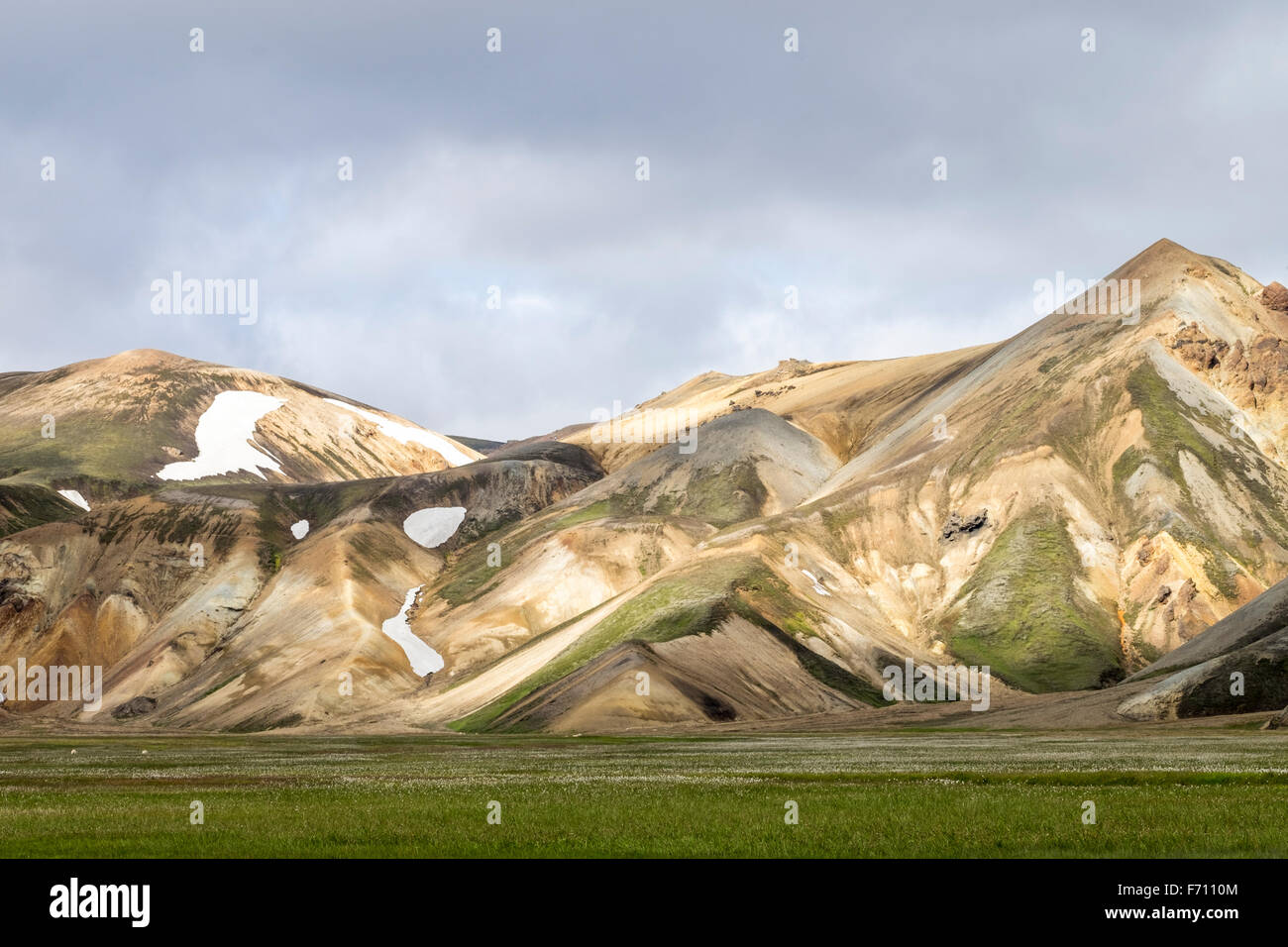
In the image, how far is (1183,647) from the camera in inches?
4099

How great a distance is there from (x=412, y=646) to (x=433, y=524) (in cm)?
4631

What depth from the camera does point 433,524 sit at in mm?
192125

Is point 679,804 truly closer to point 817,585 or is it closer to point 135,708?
point 817,585

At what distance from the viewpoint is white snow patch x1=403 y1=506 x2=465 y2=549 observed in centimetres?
18838

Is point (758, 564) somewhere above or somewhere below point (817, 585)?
above

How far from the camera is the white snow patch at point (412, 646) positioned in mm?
142500

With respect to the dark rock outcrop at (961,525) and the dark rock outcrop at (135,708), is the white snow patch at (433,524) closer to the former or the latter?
the dark rock outcrop at (135,708)

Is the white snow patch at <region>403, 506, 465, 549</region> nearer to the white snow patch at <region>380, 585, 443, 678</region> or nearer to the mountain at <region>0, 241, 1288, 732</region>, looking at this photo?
the mountain at <region>0, 241, 1288, 732</region>

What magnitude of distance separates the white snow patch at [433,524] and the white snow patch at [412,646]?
90.3 feet

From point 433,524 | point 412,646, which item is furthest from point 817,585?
point 433,524

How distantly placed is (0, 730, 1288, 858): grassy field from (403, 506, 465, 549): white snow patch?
129 meters

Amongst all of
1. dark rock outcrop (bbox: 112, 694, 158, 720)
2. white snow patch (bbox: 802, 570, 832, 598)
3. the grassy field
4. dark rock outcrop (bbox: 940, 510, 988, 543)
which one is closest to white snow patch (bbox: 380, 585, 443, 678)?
dark rock outcrop (bbox: 112, 694, 158, 720)

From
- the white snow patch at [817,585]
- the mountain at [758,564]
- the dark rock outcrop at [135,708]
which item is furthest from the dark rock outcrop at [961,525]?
the dark rock outcrop at [135,708]
